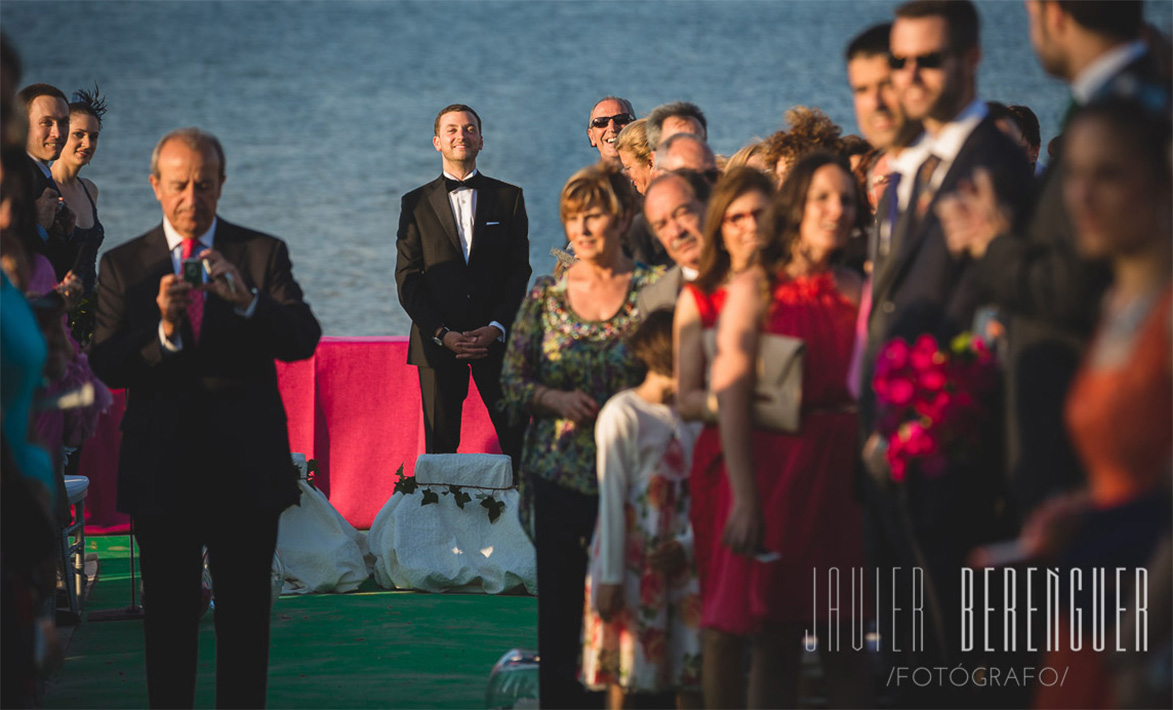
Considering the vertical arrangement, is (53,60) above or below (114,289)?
above

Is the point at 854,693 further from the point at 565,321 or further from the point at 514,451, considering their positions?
the point at 514,451

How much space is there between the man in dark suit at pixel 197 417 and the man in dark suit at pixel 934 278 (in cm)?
164

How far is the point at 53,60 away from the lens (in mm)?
31297

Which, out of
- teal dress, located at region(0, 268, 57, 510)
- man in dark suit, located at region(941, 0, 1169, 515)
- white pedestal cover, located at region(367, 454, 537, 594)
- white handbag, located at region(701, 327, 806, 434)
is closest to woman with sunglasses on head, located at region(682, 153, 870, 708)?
white handbag, located at region(701, 327, 806, 434)

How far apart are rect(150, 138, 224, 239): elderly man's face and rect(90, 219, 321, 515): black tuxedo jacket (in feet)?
0.35

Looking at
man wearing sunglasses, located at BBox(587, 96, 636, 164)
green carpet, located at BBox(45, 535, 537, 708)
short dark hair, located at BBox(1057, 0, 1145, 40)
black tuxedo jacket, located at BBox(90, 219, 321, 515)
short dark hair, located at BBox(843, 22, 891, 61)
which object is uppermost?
man wearing sunglasses, located at BBox(587, 96, 636, 164)

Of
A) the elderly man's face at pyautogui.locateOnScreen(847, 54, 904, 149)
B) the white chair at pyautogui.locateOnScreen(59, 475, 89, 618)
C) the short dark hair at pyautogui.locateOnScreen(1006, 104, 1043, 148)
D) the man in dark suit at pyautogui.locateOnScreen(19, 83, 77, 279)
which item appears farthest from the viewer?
the man in dark suit at pyautogui.locateOnScreen(19, 83, 77, 279)

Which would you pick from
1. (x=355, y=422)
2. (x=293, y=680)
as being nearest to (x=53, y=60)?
(x=355, y=422)

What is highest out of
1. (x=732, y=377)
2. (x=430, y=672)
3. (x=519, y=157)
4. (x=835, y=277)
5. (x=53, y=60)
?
(x=53, y=60)

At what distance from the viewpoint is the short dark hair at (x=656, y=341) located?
3945 mm

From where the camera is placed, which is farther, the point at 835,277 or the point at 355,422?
the point at 355,422

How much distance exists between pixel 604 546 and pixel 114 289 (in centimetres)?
150

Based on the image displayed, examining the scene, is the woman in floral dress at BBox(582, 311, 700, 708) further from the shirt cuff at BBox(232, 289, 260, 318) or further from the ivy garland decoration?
the ivy garland decoration

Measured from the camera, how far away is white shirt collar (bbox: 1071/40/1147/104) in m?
2.60
